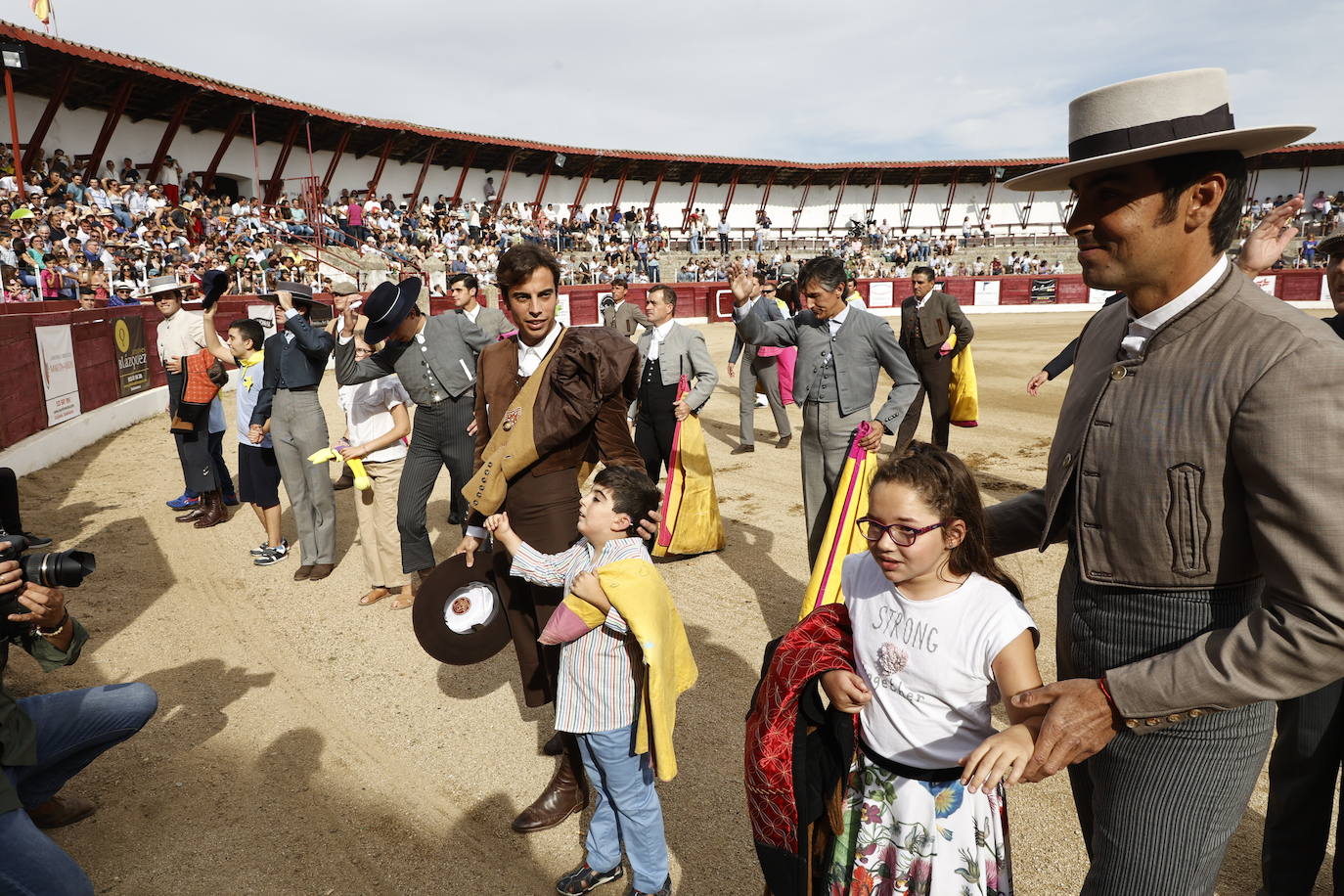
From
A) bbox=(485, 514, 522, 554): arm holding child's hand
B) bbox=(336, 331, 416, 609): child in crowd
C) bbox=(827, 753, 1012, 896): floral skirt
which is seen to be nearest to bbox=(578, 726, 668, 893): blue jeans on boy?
bbox=(485, 514, 522, 554): arm holding child's hand

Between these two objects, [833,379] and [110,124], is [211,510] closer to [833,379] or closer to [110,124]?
[833,379]

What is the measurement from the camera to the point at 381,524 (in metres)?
5.23

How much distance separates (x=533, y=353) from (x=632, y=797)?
1651mm

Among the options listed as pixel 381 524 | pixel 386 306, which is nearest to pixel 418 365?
pixel 386 306

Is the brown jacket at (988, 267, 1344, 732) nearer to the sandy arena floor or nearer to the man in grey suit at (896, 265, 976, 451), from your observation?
the sandy arena floor

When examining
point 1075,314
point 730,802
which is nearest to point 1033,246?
point 1075,314

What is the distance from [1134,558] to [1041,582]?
13.7 ft

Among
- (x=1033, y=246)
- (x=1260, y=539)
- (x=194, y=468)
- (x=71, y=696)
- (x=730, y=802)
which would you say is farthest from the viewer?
(x=1033, y=246)

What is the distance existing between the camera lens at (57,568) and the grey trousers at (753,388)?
759 centimetres

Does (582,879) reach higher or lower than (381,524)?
lower

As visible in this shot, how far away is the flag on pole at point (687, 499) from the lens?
19.4 feet

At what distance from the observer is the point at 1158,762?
144 centimetres

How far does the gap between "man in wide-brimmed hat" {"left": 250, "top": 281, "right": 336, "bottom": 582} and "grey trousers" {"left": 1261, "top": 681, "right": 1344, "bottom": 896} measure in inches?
206

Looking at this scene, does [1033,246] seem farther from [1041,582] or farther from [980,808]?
[980,808]
